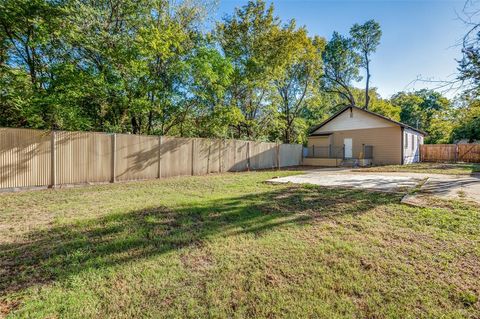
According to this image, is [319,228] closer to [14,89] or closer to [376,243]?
[376,243]

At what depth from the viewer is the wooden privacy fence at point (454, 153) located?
19.2m

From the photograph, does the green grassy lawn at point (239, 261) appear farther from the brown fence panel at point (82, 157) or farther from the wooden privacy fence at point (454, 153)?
the wooden privacy fence at point (454, 153)

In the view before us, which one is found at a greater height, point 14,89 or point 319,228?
point 14,89

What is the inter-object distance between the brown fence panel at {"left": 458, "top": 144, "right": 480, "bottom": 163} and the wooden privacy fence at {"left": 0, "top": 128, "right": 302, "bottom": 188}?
2072 centimetres

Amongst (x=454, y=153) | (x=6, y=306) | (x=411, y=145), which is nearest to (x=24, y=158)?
(x=6, y=306)

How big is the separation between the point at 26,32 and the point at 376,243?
11270 millimetres

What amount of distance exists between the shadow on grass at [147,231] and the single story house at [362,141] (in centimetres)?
1302

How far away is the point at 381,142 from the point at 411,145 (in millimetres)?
3368

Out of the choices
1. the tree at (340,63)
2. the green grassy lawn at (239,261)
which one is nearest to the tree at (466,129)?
the tree at (340,63)

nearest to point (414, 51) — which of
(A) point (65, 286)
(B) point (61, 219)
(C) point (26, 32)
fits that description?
(A) point (65, 286)

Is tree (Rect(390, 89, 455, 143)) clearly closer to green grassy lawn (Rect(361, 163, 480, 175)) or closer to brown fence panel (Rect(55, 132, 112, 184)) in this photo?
green grassy lawn (Rect(361, 163, 480, 175))

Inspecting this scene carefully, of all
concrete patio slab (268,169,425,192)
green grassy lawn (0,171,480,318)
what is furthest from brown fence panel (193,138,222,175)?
green grassy lawn (0,171,480,318)

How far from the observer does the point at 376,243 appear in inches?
126

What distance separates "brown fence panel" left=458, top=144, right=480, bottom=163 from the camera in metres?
19.1
